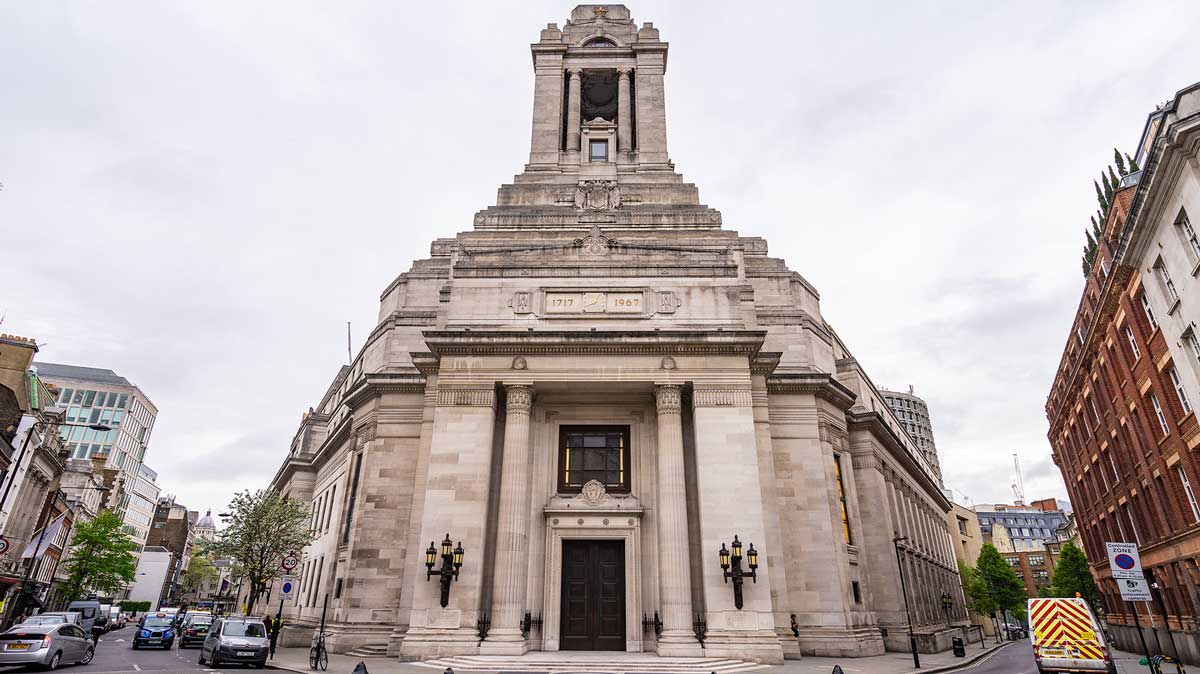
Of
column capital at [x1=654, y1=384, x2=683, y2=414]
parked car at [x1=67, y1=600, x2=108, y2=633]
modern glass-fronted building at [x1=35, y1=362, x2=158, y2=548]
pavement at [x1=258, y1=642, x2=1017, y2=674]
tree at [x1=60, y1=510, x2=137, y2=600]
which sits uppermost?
modern glass-fronted building at [x1=35, y1=362, x2=158, y2=548]

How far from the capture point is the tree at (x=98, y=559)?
54.8 m

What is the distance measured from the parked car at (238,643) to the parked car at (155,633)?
50.9 feet

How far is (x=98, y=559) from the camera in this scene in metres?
55.7

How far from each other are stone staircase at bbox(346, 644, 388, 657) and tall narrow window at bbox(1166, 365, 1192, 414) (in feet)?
107

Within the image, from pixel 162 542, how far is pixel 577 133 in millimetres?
127009

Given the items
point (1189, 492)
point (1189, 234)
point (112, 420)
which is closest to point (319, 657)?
point (1189, 234)

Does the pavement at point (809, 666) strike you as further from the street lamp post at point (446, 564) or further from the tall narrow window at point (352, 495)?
the tall narrow window at point (352, 495)

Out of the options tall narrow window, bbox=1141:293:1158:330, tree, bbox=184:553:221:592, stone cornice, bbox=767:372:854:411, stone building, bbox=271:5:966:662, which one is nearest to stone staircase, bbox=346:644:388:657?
stone building, bbox=271:5:966:662

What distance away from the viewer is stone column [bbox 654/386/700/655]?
72.7 ft

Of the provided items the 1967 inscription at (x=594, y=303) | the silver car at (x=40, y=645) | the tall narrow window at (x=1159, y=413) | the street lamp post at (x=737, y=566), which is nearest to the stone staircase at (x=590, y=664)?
the street lamp post at (x=737, y=566)

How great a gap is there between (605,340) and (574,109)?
25.1m

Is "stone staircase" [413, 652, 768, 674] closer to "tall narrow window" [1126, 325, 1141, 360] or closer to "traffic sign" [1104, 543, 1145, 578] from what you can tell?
"traffic sign" [1104, 543, 1145, 578]

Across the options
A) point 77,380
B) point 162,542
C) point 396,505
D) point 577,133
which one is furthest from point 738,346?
point 162,542

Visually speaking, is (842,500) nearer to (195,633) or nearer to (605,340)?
(605,340)
